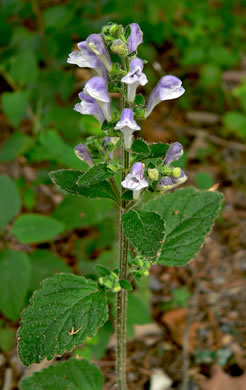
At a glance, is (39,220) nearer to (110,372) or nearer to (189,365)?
(110,372)

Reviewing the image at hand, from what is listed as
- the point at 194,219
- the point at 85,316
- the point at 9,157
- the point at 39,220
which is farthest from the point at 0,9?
the point at 85,316

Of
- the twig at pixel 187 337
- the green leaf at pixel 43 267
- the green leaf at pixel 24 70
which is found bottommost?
the twig at pixel 187 337

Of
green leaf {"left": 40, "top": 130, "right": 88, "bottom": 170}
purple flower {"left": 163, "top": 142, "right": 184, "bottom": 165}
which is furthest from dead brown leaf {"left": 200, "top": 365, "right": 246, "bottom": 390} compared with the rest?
purple flower {"left": 163, "top": 142, "right": 184, "bottom": 165}

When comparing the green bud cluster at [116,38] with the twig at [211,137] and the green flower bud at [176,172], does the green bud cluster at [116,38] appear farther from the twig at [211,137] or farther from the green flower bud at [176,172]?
the twig at [211,137]

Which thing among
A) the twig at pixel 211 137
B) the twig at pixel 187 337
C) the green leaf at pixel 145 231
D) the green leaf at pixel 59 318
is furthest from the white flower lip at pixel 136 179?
the twig at pixel 211 137

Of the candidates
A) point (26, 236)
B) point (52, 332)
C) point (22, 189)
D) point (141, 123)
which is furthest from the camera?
point (141, 123)
